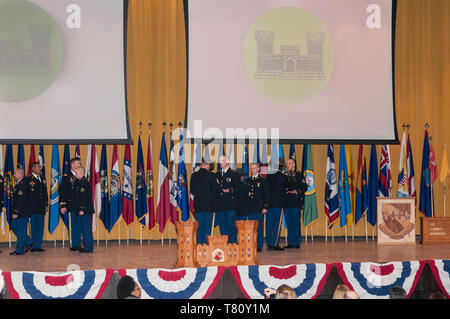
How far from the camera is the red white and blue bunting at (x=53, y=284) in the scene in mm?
6168

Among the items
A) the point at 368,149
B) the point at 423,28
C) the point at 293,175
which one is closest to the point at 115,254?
the point at 293,175

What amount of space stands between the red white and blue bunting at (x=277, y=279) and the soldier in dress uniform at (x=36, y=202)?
12.0 feet

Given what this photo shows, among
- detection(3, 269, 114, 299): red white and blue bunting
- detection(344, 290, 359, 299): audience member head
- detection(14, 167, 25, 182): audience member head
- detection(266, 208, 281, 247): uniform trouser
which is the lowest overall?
detection(3, 269, 114, 299): red white and blue bunting

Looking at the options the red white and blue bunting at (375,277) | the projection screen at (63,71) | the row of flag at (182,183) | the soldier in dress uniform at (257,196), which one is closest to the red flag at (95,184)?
the row of flag at (182,183)

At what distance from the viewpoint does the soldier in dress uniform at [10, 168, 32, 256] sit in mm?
8602

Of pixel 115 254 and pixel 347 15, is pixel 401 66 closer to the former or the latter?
pixel 347 15

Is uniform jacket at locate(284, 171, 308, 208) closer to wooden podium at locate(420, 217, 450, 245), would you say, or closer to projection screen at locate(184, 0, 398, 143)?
projection screen at locate(184, 0, 398, 143)

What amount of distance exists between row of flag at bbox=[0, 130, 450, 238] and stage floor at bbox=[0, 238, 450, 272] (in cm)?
52

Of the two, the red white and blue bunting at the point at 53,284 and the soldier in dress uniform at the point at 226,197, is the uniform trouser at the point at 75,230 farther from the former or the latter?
the red white and blue bunting at the point at 53,284

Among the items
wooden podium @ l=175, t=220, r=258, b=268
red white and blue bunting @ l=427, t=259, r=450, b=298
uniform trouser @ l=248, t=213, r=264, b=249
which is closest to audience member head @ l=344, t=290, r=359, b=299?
wooden podium @ l=175, t=220, r=258, b=268

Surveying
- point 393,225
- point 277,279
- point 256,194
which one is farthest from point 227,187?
point 393,225

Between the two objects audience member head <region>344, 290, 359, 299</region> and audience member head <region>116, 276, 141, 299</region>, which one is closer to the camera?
audience member head <region>344, 290, 359, 299</region>

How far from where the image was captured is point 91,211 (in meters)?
8.72

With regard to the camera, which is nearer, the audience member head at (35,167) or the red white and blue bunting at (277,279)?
the red white and blue bunting at (277,279)
